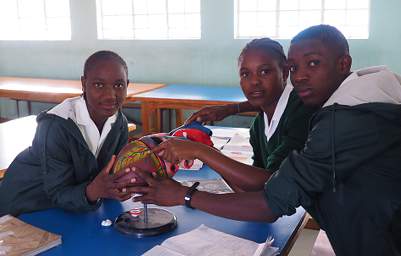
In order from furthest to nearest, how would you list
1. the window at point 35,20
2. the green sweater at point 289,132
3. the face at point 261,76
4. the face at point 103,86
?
the window at point 35,20, the face at point 103,86, the face at point 261,76, the green sweater at point 289,132

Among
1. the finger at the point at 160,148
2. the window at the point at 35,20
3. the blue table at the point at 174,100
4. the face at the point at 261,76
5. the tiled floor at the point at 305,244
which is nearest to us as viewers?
the finger at the point at 160,148

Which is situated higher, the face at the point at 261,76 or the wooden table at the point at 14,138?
the face at the point at 261,76

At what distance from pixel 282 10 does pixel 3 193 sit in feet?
14.4

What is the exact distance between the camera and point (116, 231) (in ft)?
4.91

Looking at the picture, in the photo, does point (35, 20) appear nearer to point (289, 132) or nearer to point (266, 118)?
point (266, 118)

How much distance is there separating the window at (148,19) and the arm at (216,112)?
3.53m

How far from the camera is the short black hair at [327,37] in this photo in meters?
1.36

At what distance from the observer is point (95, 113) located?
1.84m

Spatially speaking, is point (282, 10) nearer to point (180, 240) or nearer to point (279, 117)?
point (279, 117)

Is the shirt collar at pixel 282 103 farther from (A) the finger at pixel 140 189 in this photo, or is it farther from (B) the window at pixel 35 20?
(B) the window at pixel 35 20

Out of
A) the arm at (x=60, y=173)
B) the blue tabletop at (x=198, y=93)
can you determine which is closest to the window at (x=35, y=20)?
the blue tabletop at (x=198, y=93)

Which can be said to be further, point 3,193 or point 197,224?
point 3,193

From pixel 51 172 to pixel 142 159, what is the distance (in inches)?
18.4

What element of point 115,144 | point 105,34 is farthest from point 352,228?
point 105,34
